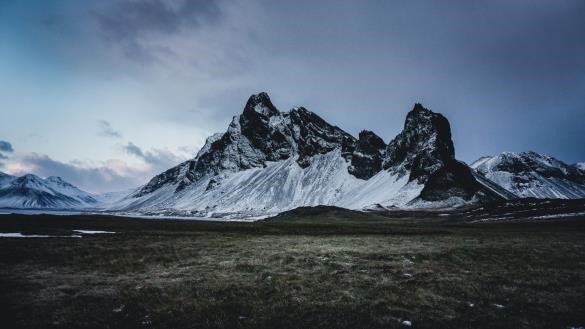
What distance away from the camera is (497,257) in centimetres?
2912

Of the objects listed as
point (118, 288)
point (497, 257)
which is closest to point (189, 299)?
point (118, 288)

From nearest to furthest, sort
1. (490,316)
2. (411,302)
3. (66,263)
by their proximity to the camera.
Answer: (490,316)
(411,302)
(66,263)

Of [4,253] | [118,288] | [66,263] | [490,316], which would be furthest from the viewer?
[4,253]

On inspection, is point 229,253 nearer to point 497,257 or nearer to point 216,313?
point 216,313

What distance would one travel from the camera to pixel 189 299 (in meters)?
17.2

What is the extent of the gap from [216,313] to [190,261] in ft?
46.4

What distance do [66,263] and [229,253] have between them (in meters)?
12.8

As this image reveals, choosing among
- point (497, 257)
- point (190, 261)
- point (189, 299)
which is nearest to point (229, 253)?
point (190, 261)

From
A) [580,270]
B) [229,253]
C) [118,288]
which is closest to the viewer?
[118,288]

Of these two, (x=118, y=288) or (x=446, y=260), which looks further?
(x=446, y=260)

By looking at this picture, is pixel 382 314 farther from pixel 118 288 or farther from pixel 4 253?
pixel 4 253

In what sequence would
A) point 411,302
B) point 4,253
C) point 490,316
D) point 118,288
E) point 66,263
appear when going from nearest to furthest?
point 490,316, point 411,302, point 118,288, point 66,263, point 4,253

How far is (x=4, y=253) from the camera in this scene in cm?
2911

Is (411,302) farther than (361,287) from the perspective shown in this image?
No
